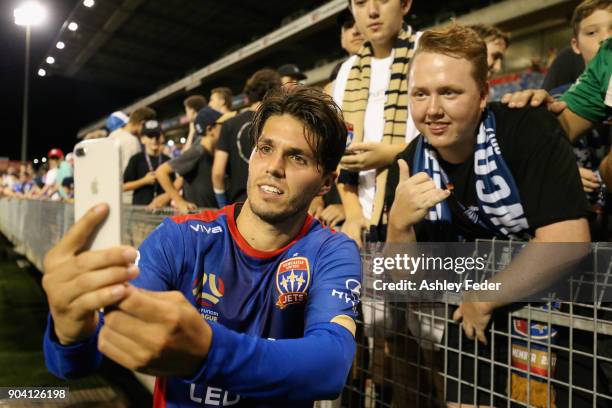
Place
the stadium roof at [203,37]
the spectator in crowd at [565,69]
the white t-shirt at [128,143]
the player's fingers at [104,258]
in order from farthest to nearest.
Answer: the stadium roof at [203,37] < the white t-shirt at [128,143] < the spectator in crowd at [565,69] < the player's fingers at [104,258]

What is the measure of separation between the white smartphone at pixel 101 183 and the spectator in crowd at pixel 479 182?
40.9 inches

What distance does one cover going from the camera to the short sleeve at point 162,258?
4.08 ft

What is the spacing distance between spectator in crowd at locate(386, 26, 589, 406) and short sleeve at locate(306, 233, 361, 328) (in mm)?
315

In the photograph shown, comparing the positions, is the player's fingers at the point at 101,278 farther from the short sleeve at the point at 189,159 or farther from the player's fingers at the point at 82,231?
A: the short sleeve at the point at 189,159

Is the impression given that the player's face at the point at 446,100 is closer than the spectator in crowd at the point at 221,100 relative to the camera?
Yes

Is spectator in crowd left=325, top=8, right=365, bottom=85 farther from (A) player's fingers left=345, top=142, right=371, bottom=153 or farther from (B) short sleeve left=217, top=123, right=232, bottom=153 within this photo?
(A) player's fingers left=345, top=142, right=371, bottom=153

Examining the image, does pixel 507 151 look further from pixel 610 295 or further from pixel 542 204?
pixel 610 295

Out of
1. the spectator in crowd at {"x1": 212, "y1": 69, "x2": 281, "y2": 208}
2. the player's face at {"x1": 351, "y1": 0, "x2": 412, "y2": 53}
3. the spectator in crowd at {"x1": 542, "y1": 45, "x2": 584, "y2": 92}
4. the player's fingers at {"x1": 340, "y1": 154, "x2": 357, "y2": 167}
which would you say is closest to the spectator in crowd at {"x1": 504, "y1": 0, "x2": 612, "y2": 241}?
the spectator in crowd at {"x1": 542, "y1": 45, "x2": 584, "y2": 92}

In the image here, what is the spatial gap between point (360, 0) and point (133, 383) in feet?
9.17

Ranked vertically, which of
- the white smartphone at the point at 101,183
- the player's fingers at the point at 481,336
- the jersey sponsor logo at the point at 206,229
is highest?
the white smartphone at the point at 101,183

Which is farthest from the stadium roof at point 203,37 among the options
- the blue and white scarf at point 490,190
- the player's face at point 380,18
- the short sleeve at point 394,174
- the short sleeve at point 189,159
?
the blue and white scarf at point 490,190

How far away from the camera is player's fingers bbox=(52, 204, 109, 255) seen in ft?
2.31

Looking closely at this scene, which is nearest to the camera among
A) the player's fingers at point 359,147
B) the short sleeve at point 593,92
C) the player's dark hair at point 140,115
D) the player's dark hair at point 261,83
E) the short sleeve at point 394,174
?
the short sleeve at point 593,92

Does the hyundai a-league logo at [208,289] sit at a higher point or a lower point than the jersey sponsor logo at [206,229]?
lower
